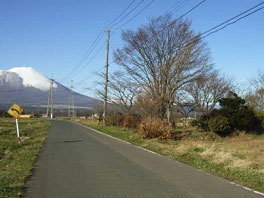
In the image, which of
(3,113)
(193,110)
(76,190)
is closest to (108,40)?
(193,110)

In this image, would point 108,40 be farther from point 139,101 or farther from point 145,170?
point 145,170

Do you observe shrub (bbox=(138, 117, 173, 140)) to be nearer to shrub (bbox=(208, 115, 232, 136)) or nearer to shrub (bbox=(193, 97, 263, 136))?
shrub (bbox=(208, 115, 232, 136))

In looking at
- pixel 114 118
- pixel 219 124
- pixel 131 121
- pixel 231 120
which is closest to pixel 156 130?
pixel 219 124

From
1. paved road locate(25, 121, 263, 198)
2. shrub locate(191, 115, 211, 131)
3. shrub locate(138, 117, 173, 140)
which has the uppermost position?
shrub locate(191, 115, 211, 131)

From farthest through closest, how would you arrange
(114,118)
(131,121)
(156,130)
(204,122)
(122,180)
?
(114,118), (131,121), (204,122), (156,130), (122,180)

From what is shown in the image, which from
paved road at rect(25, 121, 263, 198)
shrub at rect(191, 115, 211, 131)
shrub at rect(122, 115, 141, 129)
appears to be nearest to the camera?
paved road at rect(25, 121, 263, 198)

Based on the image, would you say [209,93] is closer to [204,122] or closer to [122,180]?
[204,122]

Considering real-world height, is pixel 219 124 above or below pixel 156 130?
above

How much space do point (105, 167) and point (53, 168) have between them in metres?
1.60

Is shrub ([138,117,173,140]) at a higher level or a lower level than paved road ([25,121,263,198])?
higher

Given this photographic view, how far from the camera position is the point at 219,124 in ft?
83.4

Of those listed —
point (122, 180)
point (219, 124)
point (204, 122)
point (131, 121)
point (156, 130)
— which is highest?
point (131, 121)

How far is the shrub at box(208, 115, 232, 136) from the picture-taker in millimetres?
25422

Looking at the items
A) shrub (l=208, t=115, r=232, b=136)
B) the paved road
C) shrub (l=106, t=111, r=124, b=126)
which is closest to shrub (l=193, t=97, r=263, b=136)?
shrub (l=208, t=115, r=232, b=136)
